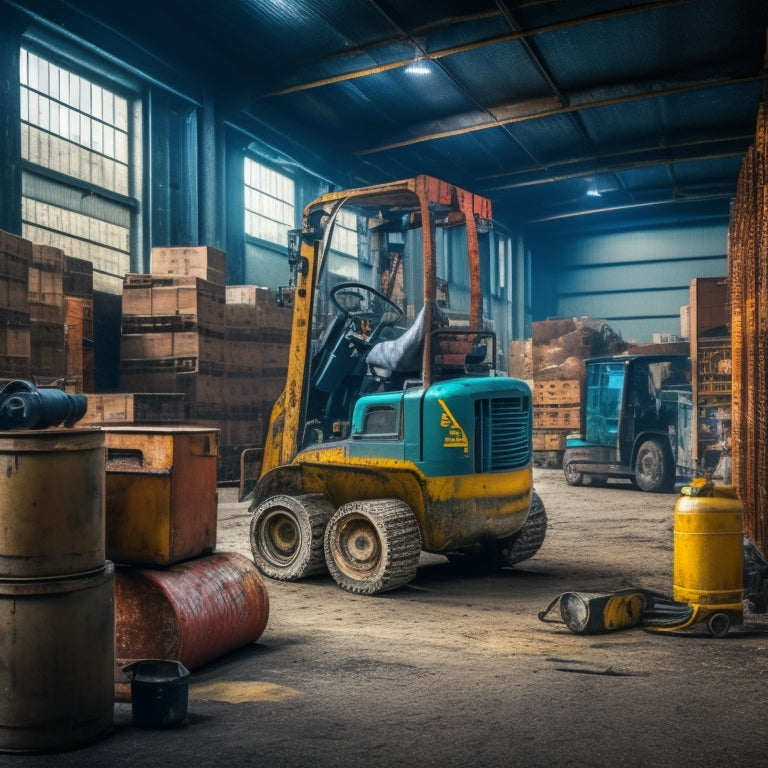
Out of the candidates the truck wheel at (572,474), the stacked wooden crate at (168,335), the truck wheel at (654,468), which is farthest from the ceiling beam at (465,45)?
the truck wheel at (572,474)

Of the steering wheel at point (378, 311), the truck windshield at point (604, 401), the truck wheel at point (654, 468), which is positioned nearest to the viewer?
the steering wheel at point (378, 311)

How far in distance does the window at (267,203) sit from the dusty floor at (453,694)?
1244 cm

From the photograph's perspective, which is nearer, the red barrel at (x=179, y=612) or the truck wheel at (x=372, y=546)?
the red barrel at (x=179, y=612)

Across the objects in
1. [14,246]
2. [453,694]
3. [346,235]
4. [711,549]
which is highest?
[346,235]

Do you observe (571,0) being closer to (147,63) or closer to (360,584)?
(147,63)

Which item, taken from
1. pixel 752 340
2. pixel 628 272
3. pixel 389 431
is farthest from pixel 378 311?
pixel 628 272

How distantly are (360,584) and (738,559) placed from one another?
278 centimetres

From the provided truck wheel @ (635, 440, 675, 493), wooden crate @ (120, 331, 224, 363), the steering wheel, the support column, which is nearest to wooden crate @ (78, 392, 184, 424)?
wooden crate @ (120, 331, 224, 363)

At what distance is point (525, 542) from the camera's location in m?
7.99

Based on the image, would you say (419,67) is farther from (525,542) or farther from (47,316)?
(525,542)

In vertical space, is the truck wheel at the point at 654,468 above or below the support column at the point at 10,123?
below

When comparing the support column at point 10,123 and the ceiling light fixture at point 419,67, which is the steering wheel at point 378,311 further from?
the ceiling light fixture at point 419,67

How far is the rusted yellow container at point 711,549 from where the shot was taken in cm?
539

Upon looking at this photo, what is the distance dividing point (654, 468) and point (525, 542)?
27.6ft
